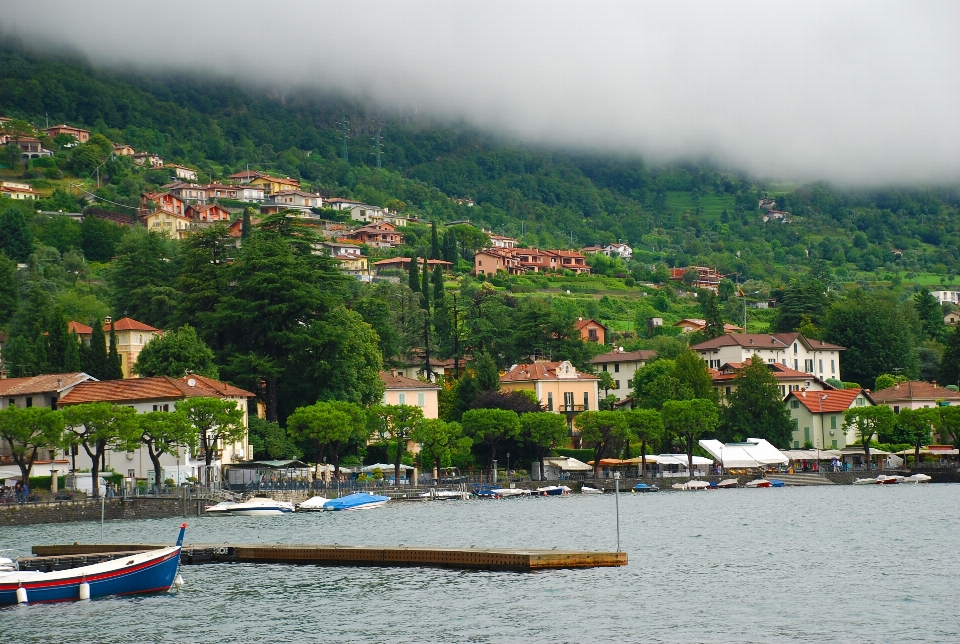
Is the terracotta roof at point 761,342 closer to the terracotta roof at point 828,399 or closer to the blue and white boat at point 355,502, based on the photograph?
the terracotta roof at point 828,399

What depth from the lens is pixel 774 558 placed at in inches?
1811

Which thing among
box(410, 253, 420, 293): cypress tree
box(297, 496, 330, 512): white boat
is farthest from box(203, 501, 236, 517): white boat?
box(410, 253, 420, 293): cypress tree

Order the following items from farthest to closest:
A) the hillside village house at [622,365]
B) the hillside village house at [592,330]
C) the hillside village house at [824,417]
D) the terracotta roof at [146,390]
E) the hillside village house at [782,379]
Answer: the hillside village house at [592,330], the hillside village house at [622,365], the hillside village house at [782,379], the hillside village house at [824,417], the terracotta roof at [146,390]

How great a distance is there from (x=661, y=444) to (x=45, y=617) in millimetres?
72663

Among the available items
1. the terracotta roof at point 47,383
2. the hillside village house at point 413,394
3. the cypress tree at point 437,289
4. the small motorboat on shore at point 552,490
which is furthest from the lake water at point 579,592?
the cypress tree at point 437,289

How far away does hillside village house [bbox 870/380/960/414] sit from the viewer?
111 m

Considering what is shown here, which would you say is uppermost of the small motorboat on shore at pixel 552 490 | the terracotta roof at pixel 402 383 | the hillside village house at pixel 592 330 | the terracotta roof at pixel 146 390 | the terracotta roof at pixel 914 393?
the hillside village house at pixel 592 330

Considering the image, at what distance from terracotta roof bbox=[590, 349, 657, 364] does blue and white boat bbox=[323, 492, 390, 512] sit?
51108 mm

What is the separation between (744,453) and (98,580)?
223 feet

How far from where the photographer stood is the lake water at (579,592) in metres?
32.1

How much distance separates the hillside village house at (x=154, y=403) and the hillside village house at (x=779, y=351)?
55273mm

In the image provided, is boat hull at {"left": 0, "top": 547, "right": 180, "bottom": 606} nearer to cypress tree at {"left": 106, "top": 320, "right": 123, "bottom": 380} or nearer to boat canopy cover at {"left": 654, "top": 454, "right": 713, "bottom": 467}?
cypress tree at {"left": 106, "top": 320, "right": 123, "bottom": 380}

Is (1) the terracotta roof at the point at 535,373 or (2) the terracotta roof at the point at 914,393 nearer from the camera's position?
(2) the terracotta roof at the point at 914,393

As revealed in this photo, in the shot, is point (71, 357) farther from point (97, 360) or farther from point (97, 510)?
point (97, 510)
